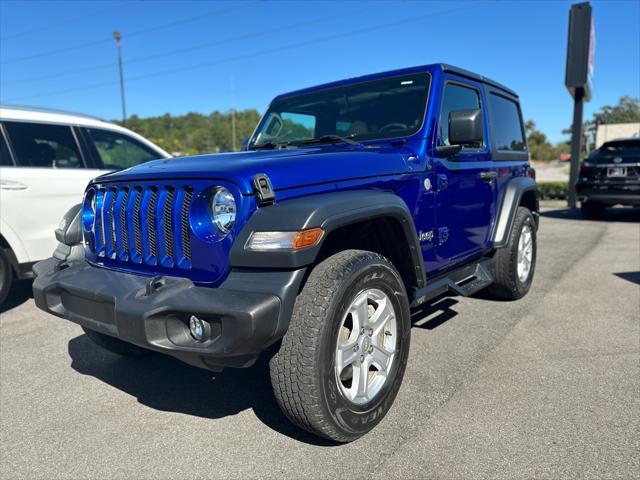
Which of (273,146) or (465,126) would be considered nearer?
(465,126)

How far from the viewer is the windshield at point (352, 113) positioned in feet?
10.9

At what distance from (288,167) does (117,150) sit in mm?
4170

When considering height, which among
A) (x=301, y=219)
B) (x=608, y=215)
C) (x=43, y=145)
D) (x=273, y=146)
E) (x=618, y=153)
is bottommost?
(x=608, y=215)

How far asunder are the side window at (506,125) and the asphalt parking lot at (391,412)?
1.63 metres

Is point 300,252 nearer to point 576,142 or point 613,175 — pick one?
point 613,175

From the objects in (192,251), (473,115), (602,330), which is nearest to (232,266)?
(192,251)

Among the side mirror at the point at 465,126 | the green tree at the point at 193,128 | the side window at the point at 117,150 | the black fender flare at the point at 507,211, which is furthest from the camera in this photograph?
the green tree at the point at 193,128

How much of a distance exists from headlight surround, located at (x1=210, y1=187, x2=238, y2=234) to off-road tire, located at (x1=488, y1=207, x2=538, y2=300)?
116 inches

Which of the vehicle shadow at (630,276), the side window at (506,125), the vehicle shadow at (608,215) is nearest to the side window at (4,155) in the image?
the side window at (506,125)

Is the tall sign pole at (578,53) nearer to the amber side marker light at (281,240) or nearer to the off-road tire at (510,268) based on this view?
the off-road tire at (510,268)

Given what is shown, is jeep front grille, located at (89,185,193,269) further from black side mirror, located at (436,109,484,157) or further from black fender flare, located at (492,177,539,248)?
black fender flare, located at (492,177,539,248)

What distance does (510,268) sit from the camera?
→ 436 centimetres

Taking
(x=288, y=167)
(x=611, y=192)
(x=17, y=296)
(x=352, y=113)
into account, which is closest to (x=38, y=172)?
(x=17, y=296)

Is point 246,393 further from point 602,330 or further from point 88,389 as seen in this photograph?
point 602,330
